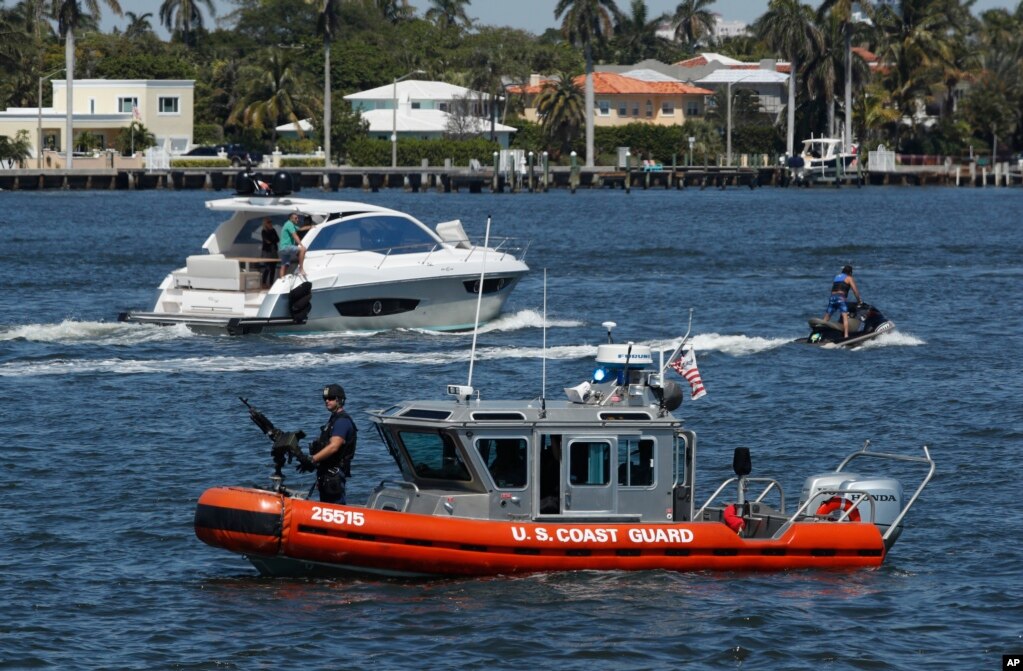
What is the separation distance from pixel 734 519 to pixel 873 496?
1730 millimetres

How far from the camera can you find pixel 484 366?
3312cm

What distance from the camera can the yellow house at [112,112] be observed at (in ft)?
412

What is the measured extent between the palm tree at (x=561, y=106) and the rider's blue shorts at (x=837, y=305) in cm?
10030

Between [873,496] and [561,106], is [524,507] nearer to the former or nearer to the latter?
[873,496]

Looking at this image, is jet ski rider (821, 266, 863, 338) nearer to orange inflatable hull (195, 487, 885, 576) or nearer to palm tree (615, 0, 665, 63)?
orange inflatable hull (195, 487, 885, 576)

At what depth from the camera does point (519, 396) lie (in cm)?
2962

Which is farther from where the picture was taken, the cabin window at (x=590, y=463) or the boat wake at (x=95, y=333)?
the boat wake at (x=95, y=333)

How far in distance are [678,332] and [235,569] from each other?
2199 cm

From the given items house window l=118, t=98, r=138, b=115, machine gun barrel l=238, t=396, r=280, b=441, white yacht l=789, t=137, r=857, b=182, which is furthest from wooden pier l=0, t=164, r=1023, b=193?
machine gun barrel l=238, t=396, r=280, b=441

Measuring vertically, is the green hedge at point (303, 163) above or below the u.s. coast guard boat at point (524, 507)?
above

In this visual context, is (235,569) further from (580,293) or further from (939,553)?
(580,293)

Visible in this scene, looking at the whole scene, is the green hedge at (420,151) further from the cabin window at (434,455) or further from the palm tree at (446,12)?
the cabin window at (434,455)

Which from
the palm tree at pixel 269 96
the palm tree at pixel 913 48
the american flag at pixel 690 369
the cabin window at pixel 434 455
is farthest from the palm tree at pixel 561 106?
the cabin window at pixel 434 455

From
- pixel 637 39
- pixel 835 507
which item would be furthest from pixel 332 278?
pixel 637 39
